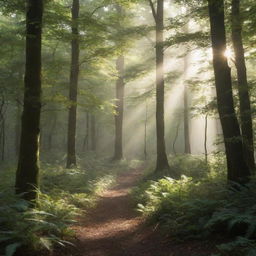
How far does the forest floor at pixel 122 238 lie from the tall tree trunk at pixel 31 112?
191 cm

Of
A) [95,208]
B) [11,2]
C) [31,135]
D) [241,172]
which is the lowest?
[95,208]

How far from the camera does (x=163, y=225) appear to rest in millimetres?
7750

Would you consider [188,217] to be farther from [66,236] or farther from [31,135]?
[31,135]

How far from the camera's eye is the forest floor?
6.23m

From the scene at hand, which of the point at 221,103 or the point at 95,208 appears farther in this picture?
the point at 95,208

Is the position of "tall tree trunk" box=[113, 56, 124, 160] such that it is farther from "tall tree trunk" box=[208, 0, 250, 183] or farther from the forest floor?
"tall tree trunk" box=[208, 0, 250, 183]

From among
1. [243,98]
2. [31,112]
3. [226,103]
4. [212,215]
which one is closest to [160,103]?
[243,98]

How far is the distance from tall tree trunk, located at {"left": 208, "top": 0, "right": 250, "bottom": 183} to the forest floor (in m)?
3.14

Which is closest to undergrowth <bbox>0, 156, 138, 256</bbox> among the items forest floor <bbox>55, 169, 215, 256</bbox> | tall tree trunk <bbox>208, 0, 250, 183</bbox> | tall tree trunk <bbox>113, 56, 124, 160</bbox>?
forest floor <bbox>55, 169, 215, 256</bbox>

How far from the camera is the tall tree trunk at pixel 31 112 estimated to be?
328 inches

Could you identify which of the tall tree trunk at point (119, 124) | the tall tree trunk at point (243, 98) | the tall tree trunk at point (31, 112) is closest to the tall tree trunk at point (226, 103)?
the tall tree trunk at point (243, 98)

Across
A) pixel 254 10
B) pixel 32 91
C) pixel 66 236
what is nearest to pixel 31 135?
pixel 32 91

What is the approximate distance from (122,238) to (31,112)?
4117mm

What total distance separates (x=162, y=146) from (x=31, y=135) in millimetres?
9303
